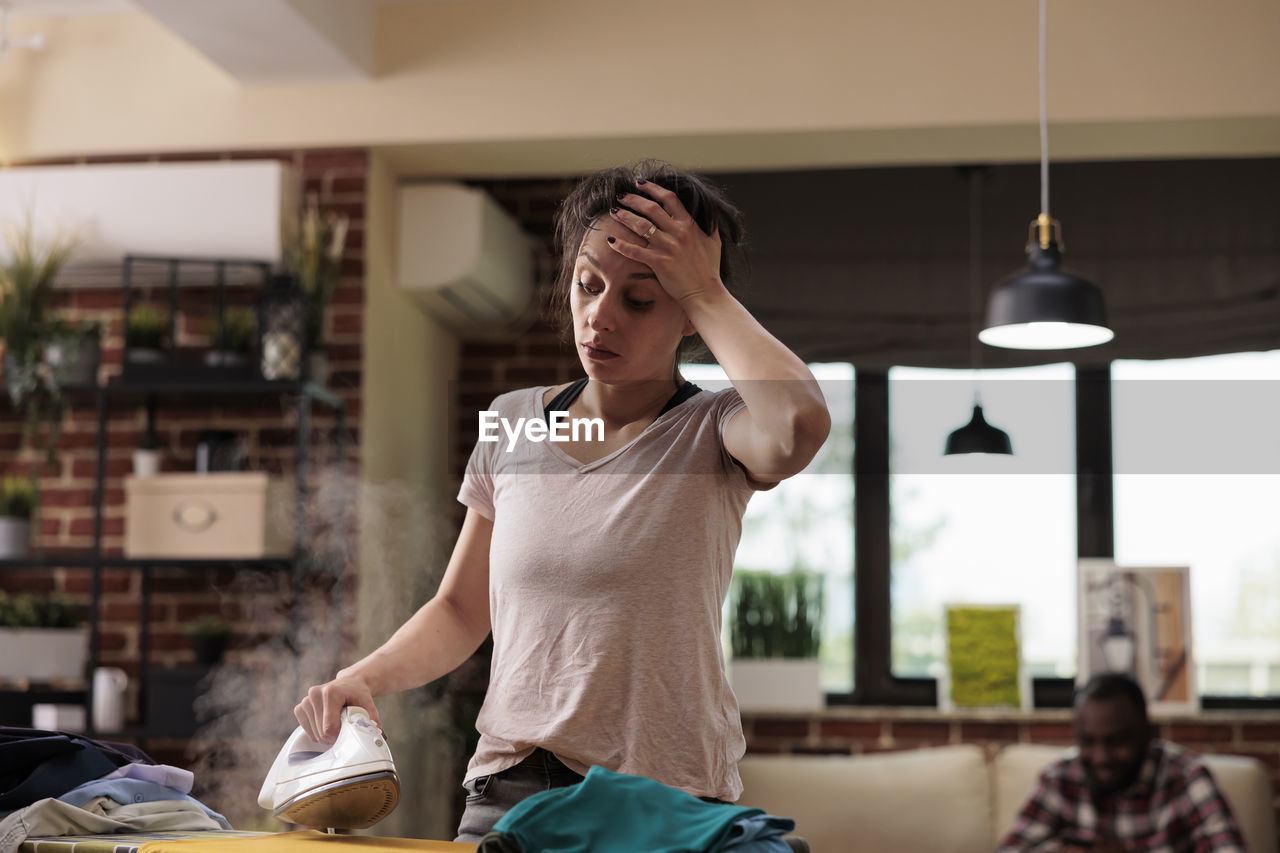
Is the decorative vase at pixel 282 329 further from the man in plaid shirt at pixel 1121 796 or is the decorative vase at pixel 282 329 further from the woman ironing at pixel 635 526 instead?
the man in plaid shirt at pixel 1121 796

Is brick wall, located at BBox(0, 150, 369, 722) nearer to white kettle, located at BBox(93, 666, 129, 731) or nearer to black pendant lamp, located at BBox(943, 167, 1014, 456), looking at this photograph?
white kettle, located at BBox(93, 666, 129, 731)

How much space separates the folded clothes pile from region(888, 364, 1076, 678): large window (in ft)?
8.59

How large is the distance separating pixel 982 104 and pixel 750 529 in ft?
4.76

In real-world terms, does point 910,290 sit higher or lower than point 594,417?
higher

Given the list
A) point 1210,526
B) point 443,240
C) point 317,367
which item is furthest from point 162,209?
point 1210,526

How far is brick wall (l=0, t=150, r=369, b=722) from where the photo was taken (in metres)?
3.04

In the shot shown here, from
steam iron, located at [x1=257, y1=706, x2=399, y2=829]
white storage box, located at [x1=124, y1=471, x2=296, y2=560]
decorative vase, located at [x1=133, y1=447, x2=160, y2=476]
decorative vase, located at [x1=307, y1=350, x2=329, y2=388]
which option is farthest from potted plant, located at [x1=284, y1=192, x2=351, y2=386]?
steam iron, located at [x1=257, y1=706, x2=399, y2=829]

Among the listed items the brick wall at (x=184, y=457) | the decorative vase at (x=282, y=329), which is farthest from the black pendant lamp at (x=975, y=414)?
the decorative vase at (x=282, y=329)

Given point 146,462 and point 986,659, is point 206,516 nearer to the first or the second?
point 146,462

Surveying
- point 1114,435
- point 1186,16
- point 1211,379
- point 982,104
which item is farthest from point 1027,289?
point 1114,435

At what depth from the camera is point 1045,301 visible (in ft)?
7.91

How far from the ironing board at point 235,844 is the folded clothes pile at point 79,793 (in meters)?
0.01

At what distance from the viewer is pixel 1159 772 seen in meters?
2.85

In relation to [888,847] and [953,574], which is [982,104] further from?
[888,847]
